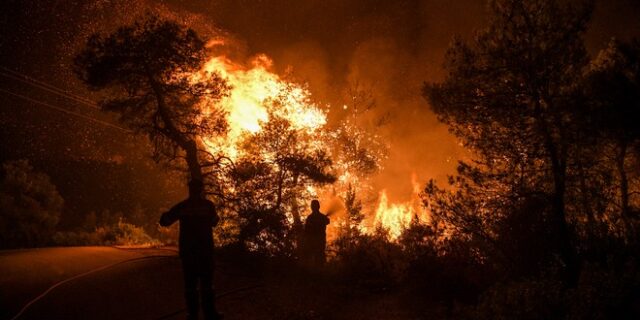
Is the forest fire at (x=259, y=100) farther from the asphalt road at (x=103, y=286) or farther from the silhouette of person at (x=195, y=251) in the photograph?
the silhouette of person at (x=195, y=251)

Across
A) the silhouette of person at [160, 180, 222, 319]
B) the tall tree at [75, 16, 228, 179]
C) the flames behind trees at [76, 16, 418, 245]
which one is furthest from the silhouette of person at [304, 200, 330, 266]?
the silhouette of person at [160, 180, 222, 319]

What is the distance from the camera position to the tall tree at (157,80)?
1255 centimetres

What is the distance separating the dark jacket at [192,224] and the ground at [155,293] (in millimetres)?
1696

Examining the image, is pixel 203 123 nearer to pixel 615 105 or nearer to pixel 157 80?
pixel 157 80

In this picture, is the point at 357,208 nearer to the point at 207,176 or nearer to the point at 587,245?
the point at 207,176

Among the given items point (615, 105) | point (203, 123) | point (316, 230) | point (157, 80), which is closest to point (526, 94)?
point (615, 105)

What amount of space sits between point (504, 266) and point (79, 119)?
1217 inches

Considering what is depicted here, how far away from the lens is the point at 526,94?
9.40 metres

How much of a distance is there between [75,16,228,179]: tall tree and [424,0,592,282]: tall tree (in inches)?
349

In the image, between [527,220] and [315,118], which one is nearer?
[527,220]

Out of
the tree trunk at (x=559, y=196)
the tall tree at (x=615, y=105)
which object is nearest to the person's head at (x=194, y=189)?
the tree trunk at (x=559, y=196)

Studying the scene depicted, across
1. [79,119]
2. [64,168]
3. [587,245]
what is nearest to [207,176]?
[587,245]

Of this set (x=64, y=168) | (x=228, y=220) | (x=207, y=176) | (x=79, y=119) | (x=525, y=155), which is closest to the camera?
(x=525, y=155)

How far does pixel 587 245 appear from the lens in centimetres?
971
